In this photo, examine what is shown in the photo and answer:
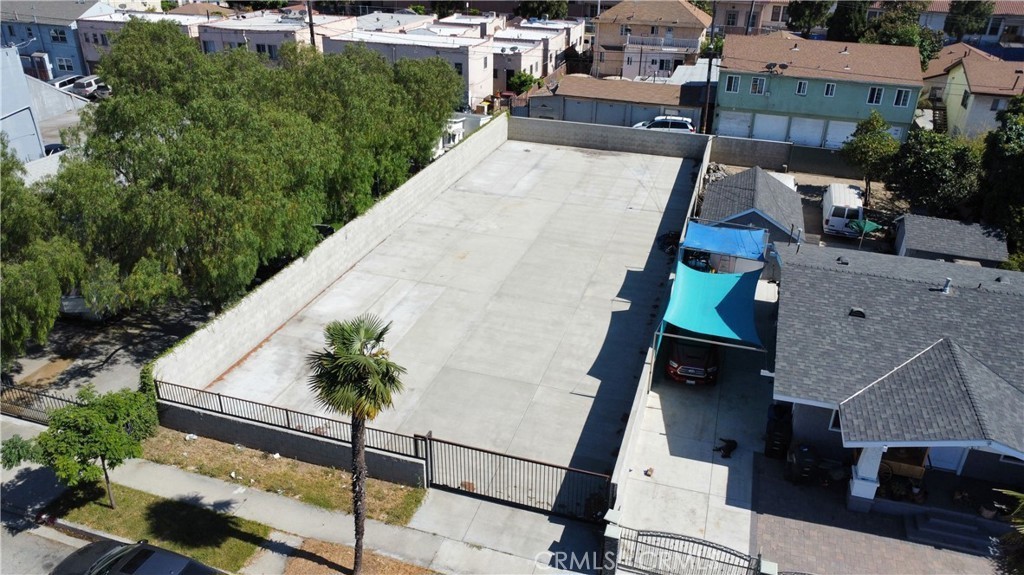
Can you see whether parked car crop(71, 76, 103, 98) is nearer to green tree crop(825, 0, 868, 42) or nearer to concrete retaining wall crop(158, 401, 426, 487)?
concrete retaining wall crop(158, 401, 426, 487)

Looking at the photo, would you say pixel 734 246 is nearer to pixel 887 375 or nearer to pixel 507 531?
pixel 887 375

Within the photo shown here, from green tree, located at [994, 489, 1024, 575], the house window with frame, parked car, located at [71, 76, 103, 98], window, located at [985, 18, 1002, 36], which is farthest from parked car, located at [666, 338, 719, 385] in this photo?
window, located at [985, 18, 1002, 36]

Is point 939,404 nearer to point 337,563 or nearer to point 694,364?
point 694,364

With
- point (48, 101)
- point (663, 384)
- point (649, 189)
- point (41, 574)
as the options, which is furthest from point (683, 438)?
point (48, 101)

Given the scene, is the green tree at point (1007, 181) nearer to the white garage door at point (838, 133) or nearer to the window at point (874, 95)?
the window at point (874, 95)

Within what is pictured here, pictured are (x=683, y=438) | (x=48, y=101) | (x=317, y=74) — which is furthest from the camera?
(x=48, y=101)
